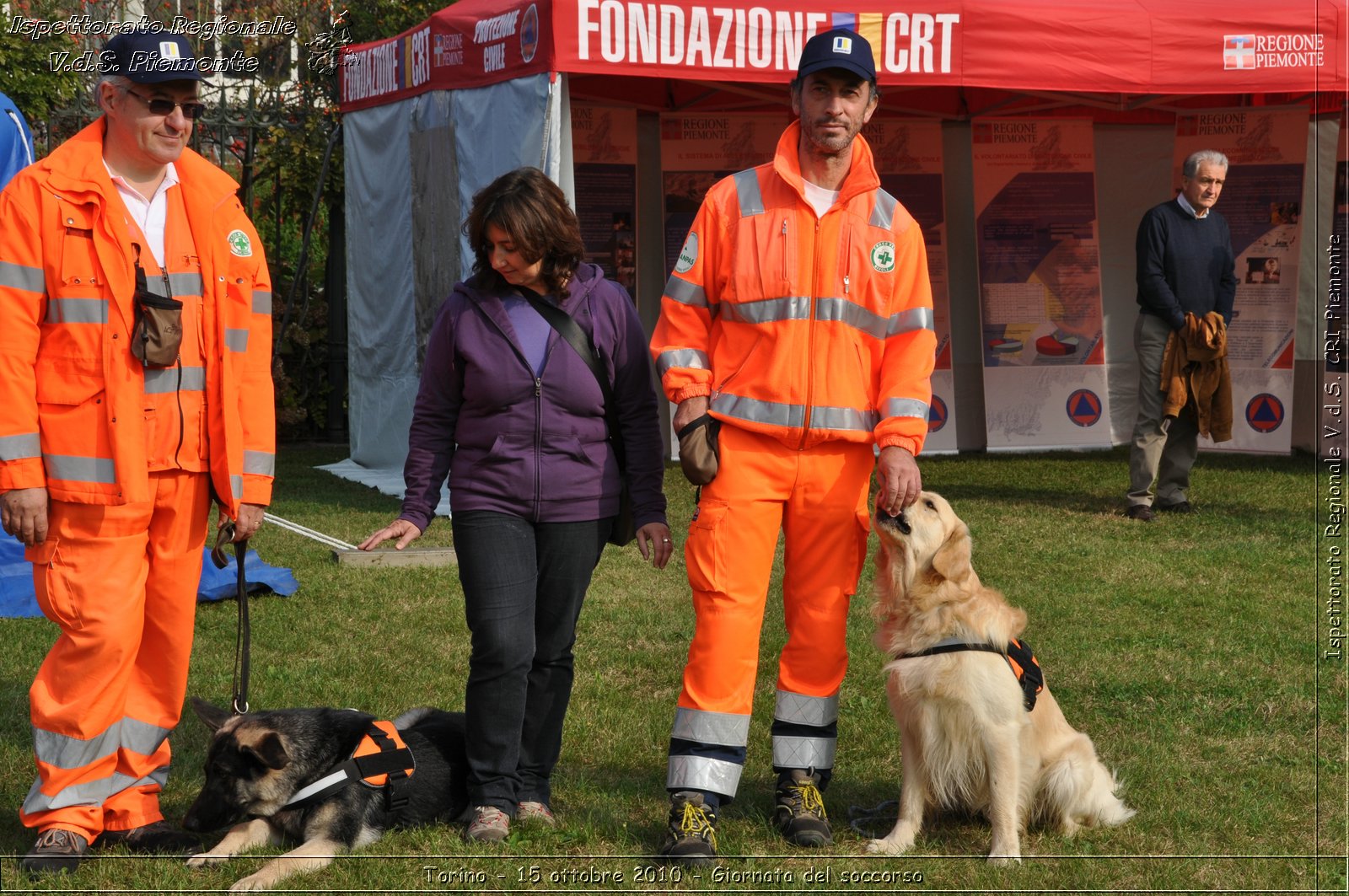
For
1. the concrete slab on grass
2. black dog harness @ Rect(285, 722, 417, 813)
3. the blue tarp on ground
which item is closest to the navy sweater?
the concrete slab on grass

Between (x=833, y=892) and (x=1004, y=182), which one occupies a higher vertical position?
(x=1004, y=182)

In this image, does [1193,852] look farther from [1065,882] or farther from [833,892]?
[833,892]

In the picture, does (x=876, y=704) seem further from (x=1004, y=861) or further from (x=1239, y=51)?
(x=1239, y=51)

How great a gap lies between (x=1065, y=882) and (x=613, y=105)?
30.8 feet

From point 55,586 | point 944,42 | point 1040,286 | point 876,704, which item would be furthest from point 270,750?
point 1040,286

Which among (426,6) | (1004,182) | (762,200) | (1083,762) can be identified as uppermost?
(426,6)

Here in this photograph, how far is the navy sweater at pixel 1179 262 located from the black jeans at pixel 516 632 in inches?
251

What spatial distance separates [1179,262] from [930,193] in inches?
153

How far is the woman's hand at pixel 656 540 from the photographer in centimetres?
A: 410

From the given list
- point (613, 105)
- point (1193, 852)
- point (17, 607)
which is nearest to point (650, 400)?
point (1193, 852)

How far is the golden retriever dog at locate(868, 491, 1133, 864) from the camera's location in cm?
Answer: 389

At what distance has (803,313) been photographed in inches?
151

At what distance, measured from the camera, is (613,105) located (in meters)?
12.0

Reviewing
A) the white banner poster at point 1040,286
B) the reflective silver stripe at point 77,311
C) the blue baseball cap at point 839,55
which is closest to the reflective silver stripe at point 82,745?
the reflective silver stripe at point 77,311
